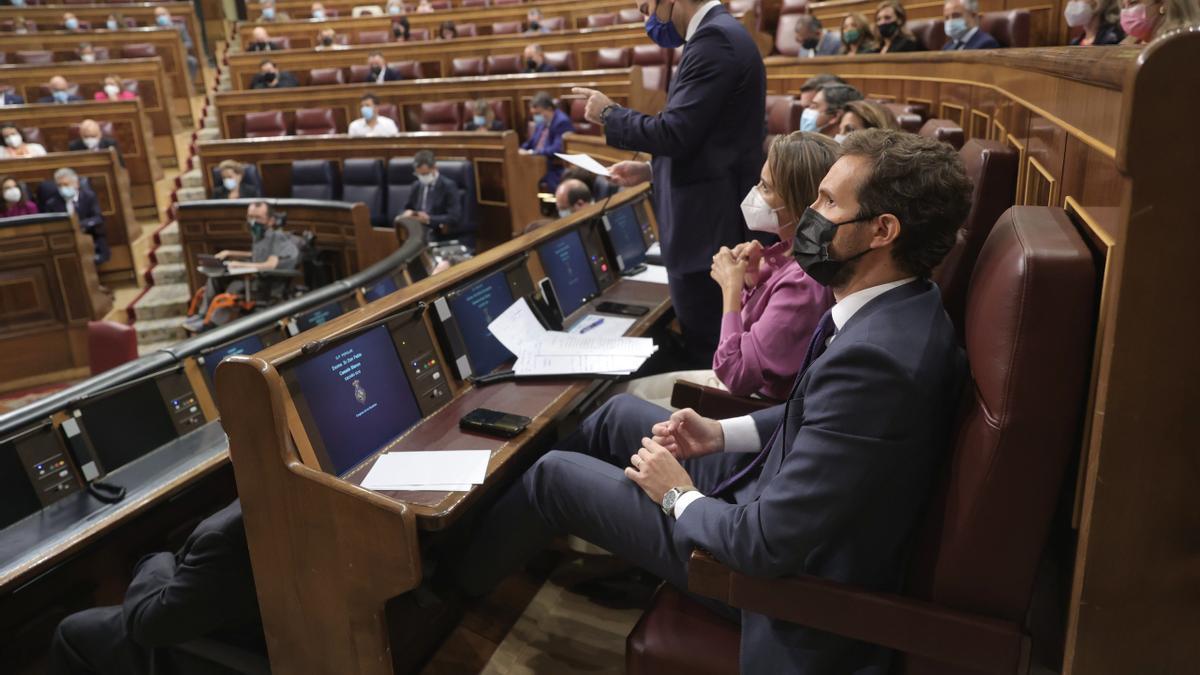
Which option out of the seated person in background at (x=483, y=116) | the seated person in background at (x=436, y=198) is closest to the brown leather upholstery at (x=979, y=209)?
the seated person in background at (x=436, y=198)

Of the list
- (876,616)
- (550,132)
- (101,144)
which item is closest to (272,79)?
(101,144)

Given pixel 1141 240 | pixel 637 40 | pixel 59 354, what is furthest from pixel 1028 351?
pixel 637 40

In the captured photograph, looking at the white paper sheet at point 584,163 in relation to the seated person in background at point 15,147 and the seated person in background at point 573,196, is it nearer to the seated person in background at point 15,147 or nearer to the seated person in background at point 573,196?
the seated person in background at point 573,196

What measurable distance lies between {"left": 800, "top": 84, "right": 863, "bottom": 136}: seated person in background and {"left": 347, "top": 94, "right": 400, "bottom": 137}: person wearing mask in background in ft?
9.87

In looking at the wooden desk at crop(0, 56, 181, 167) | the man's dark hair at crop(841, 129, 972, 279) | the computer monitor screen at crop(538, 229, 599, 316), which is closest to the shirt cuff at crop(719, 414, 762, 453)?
the man's dark hair at crop(841, 129, 972, 279)

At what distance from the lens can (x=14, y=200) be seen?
4.02 meters

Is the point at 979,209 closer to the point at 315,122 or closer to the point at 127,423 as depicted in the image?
the point at 127,423

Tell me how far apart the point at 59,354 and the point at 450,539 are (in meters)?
3.19

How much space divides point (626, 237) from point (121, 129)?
13.9 ft

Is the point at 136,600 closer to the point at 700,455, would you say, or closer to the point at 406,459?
the point at 406,459

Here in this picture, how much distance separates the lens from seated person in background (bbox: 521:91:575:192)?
4082 mm

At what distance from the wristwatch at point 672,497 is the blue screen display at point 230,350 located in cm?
104

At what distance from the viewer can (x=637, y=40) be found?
16.0 feet

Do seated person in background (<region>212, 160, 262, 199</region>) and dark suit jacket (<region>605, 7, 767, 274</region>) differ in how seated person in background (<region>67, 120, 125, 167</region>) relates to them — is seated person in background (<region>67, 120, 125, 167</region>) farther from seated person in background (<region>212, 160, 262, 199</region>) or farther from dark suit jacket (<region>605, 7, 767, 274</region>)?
dark suit jacket (<region>605, 7, 767, 274</region>)
